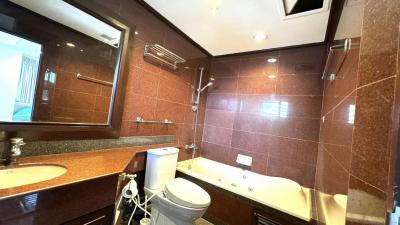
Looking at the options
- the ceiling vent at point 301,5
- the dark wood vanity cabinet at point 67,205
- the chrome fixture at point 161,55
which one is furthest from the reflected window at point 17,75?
the ceiling vent at point 301,5

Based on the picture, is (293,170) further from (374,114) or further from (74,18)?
(74,18)

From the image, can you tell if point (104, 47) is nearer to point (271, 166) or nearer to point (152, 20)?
point (152, 20)

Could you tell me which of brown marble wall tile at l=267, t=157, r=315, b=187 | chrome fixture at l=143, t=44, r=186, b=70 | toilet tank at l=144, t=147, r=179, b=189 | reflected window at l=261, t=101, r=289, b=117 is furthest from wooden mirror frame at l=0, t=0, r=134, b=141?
brown marble wall tile at l=267, t=157, r=315, b=187

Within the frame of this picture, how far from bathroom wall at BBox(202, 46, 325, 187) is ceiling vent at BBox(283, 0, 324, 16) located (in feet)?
2.66

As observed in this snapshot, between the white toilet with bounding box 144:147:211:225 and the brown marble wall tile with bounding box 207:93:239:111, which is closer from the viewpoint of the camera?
the white toilet with bounding box 144:147:211:225

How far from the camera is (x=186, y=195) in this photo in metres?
1.63

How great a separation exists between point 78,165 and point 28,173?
28 centimetres

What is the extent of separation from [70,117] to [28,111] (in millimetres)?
252

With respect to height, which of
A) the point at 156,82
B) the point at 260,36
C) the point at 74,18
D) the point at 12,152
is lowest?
the point at 12,152

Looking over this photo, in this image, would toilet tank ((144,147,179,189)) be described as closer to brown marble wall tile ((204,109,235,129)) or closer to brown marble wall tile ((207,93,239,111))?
brown marble wall tile ((204,109,235,129))

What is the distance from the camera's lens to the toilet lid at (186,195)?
5.07 ft

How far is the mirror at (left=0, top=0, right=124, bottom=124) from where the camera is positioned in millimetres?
1105

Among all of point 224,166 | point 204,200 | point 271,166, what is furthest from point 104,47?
point 271,166

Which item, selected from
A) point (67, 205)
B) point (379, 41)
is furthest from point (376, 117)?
point (67, 205)
